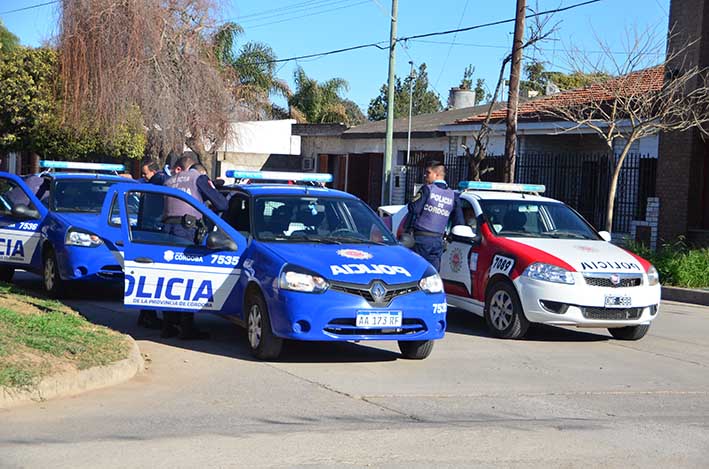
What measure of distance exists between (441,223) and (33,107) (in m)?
23.9

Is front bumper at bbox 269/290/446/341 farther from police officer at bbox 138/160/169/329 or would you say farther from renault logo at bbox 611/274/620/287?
renault logo at bbox 611/274/620/287

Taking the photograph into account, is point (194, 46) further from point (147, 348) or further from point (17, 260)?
point (147, 348)

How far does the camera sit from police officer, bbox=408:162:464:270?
39.3 ft

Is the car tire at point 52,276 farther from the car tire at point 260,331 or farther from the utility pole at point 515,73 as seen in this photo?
the utility pole at point 515,73

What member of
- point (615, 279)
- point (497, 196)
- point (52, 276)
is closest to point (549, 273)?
point (615, 279)

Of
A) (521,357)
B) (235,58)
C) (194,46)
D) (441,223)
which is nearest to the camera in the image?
(521,357)

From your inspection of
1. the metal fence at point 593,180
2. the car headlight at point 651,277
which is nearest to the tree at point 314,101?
the metal fence at point 593,180

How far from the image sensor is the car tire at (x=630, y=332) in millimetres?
11586

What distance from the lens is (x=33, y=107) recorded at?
3275 cm

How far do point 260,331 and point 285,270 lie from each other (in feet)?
2.29

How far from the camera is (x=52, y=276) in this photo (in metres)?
13.1

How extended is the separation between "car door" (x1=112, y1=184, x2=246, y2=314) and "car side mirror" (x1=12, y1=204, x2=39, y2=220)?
3.92 metres

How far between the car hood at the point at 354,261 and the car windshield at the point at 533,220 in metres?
2.53

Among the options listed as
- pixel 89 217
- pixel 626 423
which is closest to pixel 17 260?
pixel 89 217
